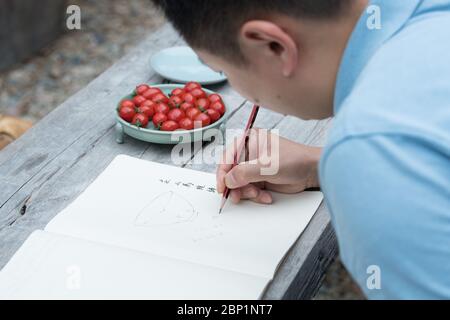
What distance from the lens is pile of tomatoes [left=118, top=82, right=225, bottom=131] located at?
1.45 m

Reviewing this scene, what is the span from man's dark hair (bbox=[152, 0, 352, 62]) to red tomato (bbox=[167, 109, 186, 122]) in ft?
1.56

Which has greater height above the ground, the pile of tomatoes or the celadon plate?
the pile of tomatoes

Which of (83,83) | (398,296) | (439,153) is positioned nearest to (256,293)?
(398,296)

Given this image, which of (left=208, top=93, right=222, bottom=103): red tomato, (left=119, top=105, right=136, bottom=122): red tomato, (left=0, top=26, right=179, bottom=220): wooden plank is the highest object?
(left=208, top=93, right=222, bottom=103): red tomato

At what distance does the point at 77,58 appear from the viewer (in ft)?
12.5

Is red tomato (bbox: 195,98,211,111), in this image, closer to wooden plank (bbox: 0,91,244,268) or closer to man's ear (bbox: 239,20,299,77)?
wooden plank (bbox: 0,91,244,268)

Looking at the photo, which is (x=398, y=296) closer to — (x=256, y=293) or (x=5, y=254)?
(x=256, y=293)

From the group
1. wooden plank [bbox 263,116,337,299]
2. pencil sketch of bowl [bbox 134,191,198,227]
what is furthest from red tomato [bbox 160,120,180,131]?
wooden plank [bbox 263,116,337,299]

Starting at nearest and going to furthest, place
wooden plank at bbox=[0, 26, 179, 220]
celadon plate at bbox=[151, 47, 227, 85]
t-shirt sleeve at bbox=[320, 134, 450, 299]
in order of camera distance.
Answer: t-shirt sleeve at bbox=[320, 134, 450, 299], wooden plank at bbox=[0, 26, 179, 220], celadon plate at bbox=[151, 47, 227, 85]

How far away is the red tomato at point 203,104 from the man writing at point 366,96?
482 millimetres

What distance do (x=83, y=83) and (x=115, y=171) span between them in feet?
7.71

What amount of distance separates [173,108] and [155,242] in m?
0.44

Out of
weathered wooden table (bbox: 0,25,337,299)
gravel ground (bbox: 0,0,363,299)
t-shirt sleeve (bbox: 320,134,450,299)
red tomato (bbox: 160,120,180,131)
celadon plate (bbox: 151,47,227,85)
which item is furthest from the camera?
gravel ground (bbox: 0,0,363,299)
